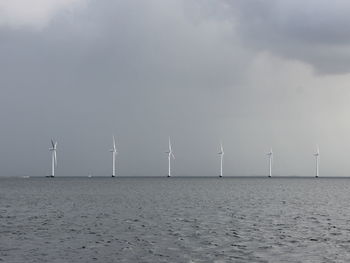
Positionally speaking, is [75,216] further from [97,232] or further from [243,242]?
[243,242]

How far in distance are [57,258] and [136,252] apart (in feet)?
22.1

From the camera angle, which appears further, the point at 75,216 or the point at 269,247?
the point at 75,216

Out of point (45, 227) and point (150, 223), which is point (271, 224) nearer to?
point (150, 223)

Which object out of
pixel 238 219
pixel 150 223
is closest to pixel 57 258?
pixel 150 223

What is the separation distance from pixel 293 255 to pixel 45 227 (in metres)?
31.9

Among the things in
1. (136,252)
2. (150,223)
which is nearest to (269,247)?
(136,252)

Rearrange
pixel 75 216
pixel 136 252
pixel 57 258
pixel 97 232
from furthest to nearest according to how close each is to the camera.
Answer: pixel 75 216 < pixel 97 232 < pixel 136 252 < pixel 57 258

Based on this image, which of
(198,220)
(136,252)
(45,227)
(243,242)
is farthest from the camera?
(198,220)

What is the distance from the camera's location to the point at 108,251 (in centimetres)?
4262

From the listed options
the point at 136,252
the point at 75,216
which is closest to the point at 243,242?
the point at 136,252

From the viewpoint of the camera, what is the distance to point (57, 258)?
39.4 m

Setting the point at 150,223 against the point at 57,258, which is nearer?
the point at 57,258

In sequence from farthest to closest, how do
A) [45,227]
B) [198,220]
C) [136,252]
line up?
[198,220] < [45,227] < [136,252]

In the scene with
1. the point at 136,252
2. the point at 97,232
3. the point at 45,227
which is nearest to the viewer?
the point at 136,252
